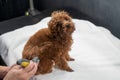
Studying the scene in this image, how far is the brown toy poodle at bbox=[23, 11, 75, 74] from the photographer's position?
41.4 inches

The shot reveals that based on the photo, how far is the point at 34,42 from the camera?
3.76 ft

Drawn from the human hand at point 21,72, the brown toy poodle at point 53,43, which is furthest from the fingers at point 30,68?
the brown toy poodle at point 53,43

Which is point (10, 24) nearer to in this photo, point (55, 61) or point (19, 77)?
point (55, 61)

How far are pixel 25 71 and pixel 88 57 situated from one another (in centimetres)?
47

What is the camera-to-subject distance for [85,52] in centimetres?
133

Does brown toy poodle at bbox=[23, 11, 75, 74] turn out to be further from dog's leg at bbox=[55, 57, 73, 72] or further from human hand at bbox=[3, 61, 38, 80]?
human hand at bbox=[3, 61, 38, 80]

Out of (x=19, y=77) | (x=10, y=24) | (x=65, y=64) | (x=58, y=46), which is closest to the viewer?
(x=19, y=77)

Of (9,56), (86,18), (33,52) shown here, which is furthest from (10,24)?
(33,52)

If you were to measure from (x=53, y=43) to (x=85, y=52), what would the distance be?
29 centimetres

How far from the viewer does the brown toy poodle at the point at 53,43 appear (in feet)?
3.45

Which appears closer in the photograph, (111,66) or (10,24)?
(111,66)

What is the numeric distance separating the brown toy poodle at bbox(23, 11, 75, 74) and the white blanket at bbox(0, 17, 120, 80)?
0.08 metres

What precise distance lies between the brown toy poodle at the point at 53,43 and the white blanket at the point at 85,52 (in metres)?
0.08

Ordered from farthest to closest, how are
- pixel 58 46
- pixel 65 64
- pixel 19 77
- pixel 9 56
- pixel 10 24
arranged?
pixel 10 24, pixel 9 56, pixel 65 64, pixel 58 46, pixel 19 77
